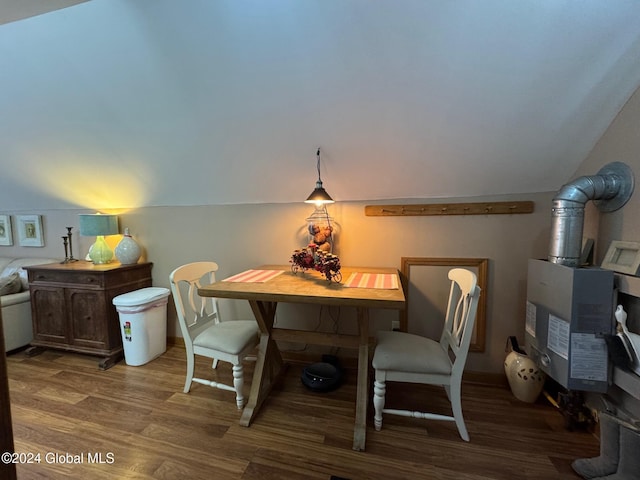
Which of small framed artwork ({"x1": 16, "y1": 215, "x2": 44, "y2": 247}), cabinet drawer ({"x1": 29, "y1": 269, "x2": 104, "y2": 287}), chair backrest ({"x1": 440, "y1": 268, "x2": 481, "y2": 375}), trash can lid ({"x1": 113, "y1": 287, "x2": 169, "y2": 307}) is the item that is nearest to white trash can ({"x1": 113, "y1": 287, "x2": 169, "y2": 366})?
trash can lid ({"x1": 113, "y1": 287, "x2": 169, "y2": 307})

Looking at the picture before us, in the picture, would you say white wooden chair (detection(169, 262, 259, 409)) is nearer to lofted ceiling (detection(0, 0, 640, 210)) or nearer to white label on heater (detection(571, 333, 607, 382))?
lofted ceiling (detection(0, 0, 640, 210))

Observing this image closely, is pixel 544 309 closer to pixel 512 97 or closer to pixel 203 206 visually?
pixel 512 97

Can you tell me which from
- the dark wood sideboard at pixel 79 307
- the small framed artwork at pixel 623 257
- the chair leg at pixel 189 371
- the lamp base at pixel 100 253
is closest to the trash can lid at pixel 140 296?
the dark wood sideboard at pixel 79 307

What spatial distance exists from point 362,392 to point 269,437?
1.95 ft

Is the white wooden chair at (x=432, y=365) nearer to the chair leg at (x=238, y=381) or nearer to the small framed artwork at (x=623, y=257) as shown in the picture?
the small framed artwork at (x=623, y=257)

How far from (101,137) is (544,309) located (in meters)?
3.41

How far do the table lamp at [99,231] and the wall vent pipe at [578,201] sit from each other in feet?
11.7

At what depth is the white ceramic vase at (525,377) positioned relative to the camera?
1.91 metres

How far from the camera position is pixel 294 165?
2230 mm

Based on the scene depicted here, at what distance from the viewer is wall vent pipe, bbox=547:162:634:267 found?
5.17ft

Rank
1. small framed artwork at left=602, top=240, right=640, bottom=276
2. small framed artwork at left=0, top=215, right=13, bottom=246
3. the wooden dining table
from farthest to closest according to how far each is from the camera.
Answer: small framed artwork at left=0, top=215, right=13, bottom=246 → the wooden dining table → small framed artwork at left=602, top=240, right=640, bottom=276

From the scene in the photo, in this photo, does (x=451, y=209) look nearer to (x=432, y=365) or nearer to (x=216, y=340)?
(x=432, y=365)

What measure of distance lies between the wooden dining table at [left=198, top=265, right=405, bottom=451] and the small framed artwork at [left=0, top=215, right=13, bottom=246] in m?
3.48

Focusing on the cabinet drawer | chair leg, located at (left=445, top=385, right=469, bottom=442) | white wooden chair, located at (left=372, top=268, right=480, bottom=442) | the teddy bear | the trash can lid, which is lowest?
chair leg, located at (left=445, top=385, right=469, bottom=442)
